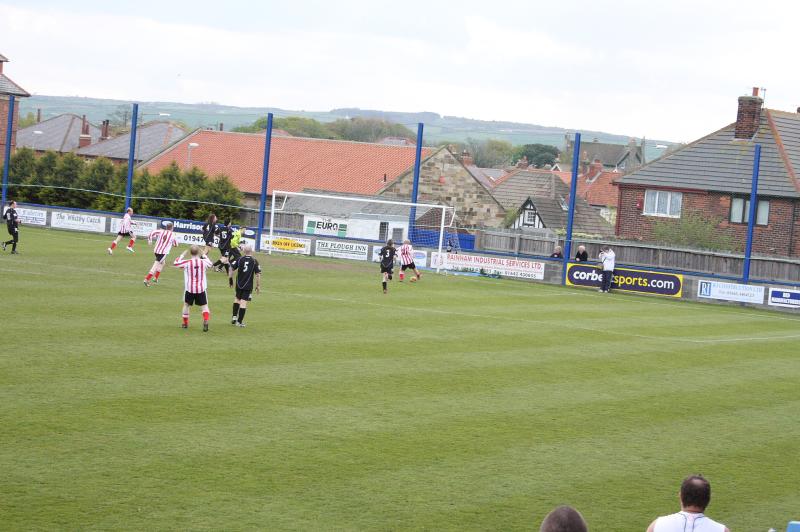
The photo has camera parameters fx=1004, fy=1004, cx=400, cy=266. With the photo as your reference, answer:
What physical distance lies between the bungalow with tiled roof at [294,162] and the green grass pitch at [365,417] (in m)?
46.8

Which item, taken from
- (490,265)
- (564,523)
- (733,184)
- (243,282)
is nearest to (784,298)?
(490,265)

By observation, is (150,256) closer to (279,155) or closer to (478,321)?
(478,321)

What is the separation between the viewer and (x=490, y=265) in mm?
39469

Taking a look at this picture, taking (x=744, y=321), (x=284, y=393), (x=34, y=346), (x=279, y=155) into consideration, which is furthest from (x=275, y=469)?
(x=279, y=155)

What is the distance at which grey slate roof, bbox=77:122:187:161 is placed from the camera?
9571cm

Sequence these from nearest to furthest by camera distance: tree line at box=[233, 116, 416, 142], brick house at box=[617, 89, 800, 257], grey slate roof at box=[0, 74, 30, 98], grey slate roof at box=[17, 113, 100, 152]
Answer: brick house at box=[617, 89, 800, 257] → grey slate roof at box=[0, 74, 30, 98] → grey slate roof at box=[17, 113, 100, 152] → tree line at box=[233, 116, 416, 142]

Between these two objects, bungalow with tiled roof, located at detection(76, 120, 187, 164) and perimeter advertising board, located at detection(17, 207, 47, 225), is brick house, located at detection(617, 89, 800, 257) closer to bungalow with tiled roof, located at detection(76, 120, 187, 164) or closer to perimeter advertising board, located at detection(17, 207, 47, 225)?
perimeter advertising board, located at detection(17, 207, 47, 225)

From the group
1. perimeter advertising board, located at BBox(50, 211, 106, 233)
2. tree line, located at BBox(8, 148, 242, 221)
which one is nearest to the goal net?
tree line, located at BBox(8, 148, 242, 221)

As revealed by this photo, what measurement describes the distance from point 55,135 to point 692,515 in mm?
111241

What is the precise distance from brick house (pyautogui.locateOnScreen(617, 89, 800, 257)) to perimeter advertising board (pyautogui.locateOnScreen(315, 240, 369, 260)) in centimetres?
1755

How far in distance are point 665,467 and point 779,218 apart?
124 feet

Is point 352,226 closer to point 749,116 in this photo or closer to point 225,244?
point 749,116

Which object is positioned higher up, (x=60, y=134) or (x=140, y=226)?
(x=60, y=134)

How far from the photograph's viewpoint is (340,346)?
63.8 ft
